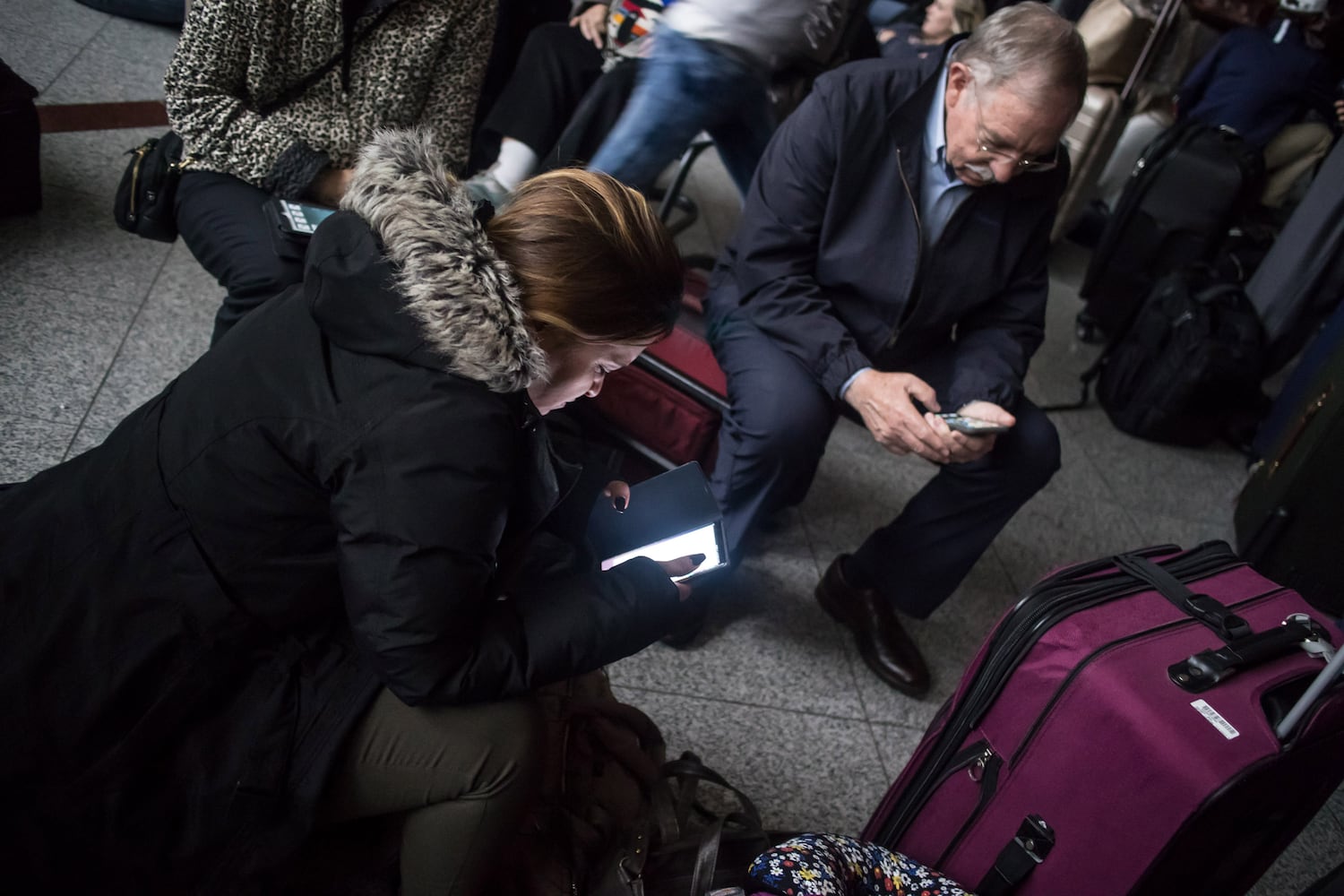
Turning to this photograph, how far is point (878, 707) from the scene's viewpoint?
1967 millimetres

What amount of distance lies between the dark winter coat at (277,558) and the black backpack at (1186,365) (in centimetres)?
275

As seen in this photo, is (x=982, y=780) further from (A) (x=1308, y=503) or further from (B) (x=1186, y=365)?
(B) (x=1186, y=365)

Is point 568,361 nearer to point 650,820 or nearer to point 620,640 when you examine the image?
point 620,640

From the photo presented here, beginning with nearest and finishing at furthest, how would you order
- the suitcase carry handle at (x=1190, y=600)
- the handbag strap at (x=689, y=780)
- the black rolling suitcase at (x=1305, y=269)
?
the suitcase carry handle at (x=1190, y=600) → the handbag strap at (x=689, y=780) → the black rolling suitcase at (x=1305, y=269)

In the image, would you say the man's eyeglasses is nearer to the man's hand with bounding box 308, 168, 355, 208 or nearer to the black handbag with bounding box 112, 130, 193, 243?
the man's hand with bounding box 308, 168, 355, 208

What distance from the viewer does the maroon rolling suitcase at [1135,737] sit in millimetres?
1118

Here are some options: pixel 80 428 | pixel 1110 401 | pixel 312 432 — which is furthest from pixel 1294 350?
pixel 80 428

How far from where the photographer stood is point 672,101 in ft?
6.71

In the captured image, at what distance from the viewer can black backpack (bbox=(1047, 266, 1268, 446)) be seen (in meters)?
3.07

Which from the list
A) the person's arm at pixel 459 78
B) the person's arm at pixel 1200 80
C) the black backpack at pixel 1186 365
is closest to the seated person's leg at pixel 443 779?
the person's arm at pixel 459 78

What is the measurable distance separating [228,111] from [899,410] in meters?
1.40

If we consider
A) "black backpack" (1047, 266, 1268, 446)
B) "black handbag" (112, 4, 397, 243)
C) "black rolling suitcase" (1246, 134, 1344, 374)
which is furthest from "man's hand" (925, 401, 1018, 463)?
"black rolling suitcase" (1246, 134, 1344, 374)

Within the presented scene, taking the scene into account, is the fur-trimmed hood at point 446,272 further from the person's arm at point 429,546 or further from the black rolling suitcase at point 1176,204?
the black rolling suitcase at point 1176,204

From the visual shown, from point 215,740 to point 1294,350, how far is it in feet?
11.9
